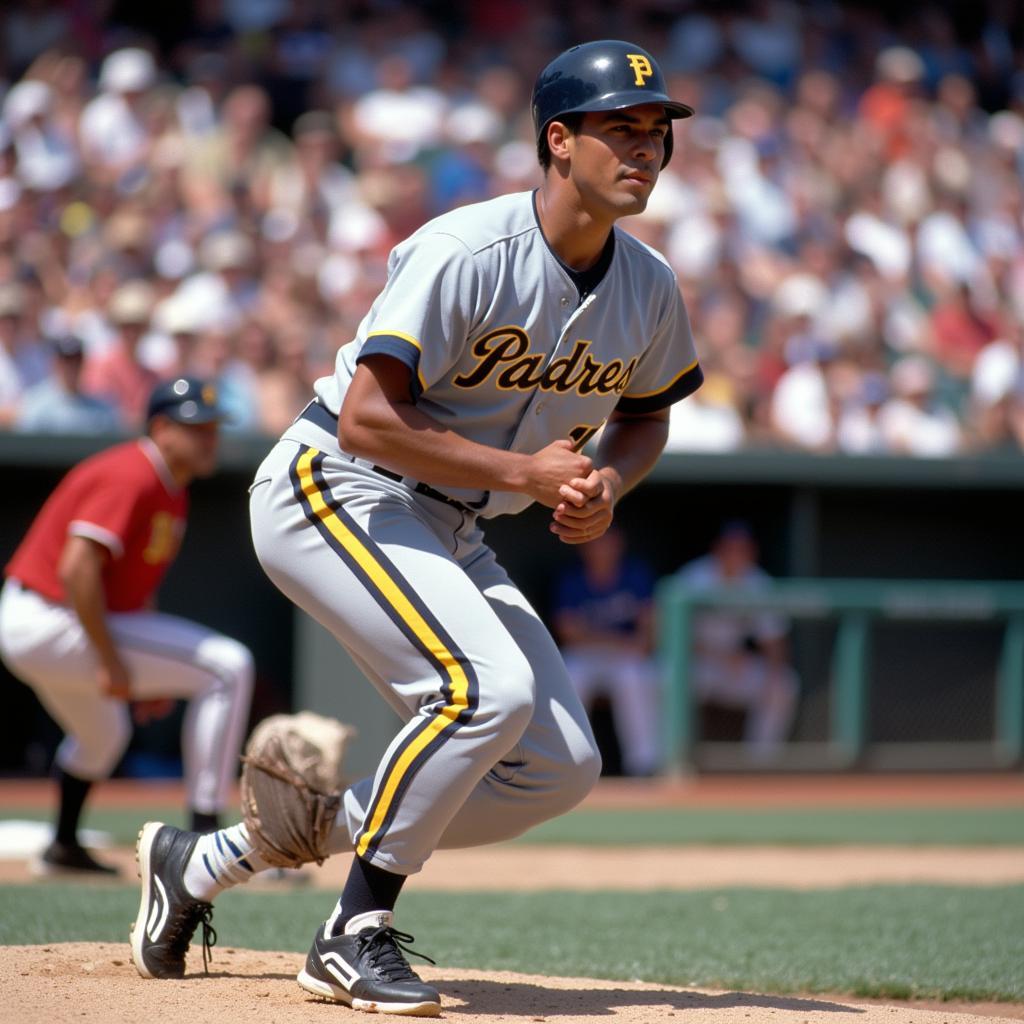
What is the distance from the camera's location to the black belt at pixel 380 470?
321 centimetres

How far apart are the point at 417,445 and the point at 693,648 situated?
20.4 ft

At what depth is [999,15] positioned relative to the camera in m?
15.0

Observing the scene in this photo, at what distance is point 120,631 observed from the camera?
17.8ft

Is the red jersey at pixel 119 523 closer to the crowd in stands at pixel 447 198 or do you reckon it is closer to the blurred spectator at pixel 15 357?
the crowd in stands at pixel 447 198

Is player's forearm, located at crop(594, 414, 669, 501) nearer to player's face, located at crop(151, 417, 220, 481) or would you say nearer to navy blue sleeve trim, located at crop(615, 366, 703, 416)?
navy blue sleeve trim, located at crop(615, 366, 703, 416)

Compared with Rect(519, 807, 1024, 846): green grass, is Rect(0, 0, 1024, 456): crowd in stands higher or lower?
higher

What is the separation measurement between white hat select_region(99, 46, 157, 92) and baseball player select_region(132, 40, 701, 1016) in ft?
24.5

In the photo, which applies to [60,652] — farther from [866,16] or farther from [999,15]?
[999,15]

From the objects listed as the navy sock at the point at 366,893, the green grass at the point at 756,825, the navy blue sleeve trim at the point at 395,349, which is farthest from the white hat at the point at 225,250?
the navy sock at the point at 366,893

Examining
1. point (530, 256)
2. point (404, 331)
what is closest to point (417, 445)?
point (404, 331)

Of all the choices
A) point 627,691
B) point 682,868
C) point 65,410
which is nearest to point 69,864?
point 682,868

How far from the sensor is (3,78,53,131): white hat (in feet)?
31.8

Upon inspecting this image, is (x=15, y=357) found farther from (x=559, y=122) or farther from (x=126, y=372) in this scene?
(x=559, y=122)

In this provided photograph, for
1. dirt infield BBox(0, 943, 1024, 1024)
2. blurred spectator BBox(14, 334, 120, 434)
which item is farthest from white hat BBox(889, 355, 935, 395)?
dirt infield BBox(0, 943, 1024, 1024)
